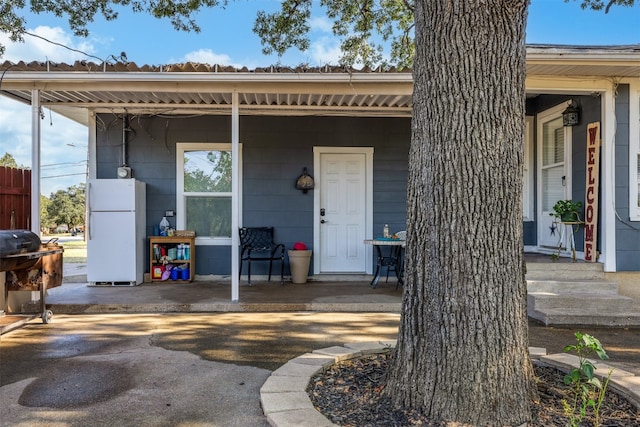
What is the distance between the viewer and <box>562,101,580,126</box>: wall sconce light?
5.56 m

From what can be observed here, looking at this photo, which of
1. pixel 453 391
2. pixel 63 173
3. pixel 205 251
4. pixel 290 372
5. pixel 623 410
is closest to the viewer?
pixel 453 391

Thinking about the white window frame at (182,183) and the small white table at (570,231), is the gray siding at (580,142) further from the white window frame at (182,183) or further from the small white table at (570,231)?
the white window frame at (182,183)

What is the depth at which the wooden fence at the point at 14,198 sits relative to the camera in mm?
5176

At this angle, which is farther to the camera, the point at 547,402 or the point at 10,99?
the point at 10,99

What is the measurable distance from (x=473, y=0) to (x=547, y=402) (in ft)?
6.52

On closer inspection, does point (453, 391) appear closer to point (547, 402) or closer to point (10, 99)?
point (547, 402)

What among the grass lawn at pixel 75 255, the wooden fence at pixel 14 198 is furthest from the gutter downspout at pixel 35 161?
the grass lawn at pixel 75 255

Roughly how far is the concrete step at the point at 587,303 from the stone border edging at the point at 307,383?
1868 millimetres

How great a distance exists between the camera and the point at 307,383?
8.13ft

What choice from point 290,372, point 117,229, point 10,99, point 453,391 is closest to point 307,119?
point 117,229

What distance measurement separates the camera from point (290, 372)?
265cm

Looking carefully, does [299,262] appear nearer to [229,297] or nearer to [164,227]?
[229,297]

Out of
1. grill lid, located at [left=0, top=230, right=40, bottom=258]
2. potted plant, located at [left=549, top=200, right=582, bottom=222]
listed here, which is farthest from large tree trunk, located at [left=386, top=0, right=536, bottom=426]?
potted plant, located at [left=549, top=200, right=582, bottom=222]

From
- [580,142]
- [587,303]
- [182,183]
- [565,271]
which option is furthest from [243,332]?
[580,142]
